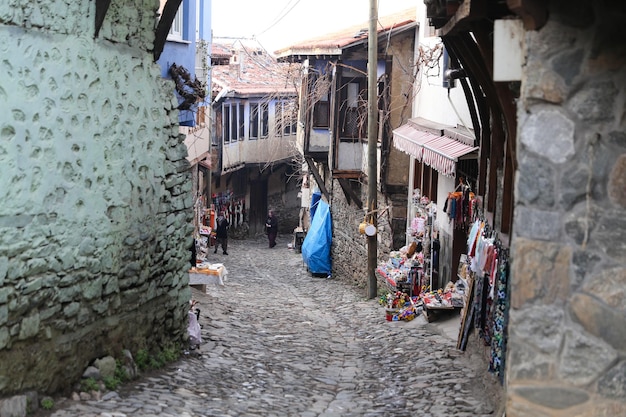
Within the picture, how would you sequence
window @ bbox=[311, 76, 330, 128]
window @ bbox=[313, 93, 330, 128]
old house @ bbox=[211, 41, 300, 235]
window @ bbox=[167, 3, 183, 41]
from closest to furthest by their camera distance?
window @ bbox=[167, 3, 183, 41] → window @ bbox=[311, 76, 330, 128] → window @ bbox=[313, 93, 330, 128] → old house @ bbox=[211, 41, 300, 235]

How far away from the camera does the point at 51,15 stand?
7805mm

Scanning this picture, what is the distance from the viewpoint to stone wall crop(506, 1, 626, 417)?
173 inches

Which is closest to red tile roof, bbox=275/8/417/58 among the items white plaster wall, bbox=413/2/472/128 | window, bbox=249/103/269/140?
white plaster wall, bbox=413/2/472/128

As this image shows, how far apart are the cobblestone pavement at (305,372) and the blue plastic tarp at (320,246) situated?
745cm

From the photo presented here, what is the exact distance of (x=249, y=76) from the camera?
125 feet

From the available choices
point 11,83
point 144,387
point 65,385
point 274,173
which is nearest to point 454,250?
point 144,387

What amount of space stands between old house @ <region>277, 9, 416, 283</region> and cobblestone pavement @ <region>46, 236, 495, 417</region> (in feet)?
12.7

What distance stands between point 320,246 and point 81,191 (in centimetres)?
1651

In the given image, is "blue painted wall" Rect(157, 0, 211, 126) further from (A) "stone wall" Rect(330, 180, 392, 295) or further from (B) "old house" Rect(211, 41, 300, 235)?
(B) "old house" Rect(211, 41, 300, 235)

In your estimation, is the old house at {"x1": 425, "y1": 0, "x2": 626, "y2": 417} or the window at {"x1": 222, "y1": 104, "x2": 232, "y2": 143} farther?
the window at {"x1": 222, "y1": 104, "x2": 232, "y2": 143}

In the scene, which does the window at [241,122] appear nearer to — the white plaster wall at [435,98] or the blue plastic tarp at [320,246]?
the blue plastic tarp at [320,246]

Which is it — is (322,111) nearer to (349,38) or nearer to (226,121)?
(349,38)

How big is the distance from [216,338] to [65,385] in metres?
3.99

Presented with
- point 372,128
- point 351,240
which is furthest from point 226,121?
point 372,128
